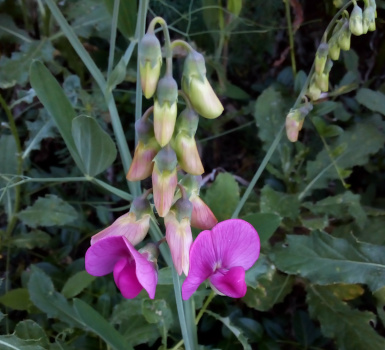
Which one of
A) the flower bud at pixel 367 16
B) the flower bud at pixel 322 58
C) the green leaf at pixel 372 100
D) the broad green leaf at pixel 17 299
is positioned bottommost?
the broad green leaf at pixel 17 299

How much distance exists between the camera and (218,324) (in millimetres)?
1246

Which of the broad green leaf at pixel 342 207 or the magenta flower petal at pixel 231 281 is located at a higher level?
the magenta flower petal at pixel 231 281

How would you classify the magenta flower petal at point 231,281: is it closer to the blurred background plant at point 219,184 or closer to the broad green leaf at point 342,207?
the blurred background plant at point 219,184

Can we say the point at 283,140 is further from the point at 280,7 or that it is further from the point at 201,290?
the point at 201,290

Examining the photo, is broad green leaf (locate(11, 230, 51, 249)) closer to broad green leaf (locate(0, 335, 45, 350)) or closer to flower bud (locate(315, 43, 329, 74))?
broad green leaf (locate(0, 335, 45, 350))

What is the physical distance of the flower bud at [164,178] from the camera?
65 centimetres

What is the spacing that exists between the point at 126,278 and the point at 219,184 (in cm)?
48

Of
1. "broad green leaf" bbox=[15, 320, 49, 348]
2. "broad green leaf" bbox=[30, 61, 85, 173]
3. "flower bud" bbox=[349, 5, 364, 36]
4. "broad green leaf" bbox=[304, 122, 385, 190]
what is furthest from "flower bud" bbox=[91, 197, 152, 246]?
"broad green leaf" bbox=[304, 122, 385, 190]

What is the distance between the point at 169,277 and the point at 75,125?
350 mm

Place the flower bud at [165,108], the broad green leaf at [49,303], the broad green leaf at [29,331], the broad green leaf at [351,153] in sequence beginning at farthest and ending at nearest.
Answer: the broad green leaf at [351,153] < the broad green leaf at [49,303] < the broad green leaf at [29,331] < the flower bud at [165,108]

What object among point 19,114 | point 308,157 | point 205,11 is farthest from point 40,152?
point 308,157

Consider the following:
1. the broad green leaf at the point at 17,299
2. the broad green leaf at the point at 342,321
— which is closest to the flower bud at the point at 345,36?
the broad green leaf at the point at 342,321

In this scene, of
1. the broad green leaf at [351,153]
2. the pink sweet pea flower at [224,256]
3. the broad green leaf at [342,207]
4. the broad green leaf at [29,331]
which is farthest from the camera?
the broad green leaf at [351,153]

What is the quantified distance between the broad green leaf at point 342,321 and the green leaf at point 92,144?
2.09ft
